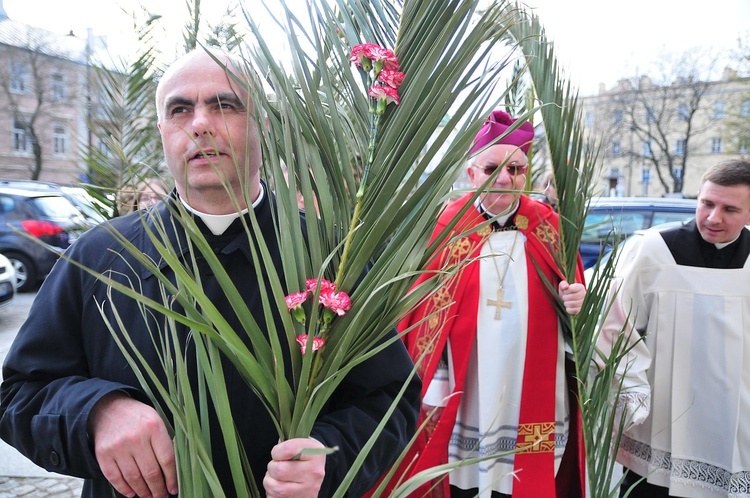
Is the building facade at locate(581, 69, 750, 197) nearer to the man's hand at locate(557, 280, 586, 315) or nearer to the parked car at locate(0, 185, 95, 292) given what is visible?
the parked car at locate(0, 185, 95, 292)

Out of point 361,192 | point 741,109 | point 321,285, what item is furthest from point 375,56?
point 741,109

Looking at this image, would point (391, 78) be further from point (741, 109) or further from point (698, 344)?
point (741, 109)

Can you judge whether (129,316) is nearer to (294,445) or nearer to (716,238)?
(294,445)

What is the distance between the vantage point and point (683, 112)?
32438mm

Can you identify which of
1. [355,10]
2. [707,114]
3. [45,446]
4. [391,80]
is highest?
[707,114]

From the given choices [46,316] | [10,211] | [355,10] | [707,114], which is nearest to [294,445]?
[355,10]

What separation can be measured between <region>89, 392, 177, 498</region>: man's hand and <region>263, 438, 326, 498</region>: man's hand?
0.19 meters

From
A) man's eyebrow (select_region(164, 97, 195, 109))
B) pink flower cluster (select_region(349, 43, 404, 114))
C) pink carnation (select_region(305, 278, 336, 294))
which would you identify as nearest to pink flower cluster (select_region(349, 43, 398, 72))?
pink flower cluster (select_region(349, 43, 404, 114))

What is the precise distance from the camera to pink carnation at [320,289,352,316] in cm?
85

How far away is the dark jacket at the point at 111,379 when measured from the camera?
1140 mm

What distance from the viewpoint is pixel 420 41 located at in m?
0.95

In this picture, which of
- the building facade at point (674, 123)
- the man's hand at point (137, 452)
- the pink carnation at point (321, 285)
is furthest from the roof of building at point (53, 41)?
the building facade at point (674, 123)

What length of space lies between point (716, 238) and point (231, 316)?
2595 millimetres

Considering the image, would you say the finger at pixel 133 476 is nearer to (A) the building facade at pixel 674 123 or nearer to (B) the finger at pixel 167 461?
(B) the finger at pixel 167 461
